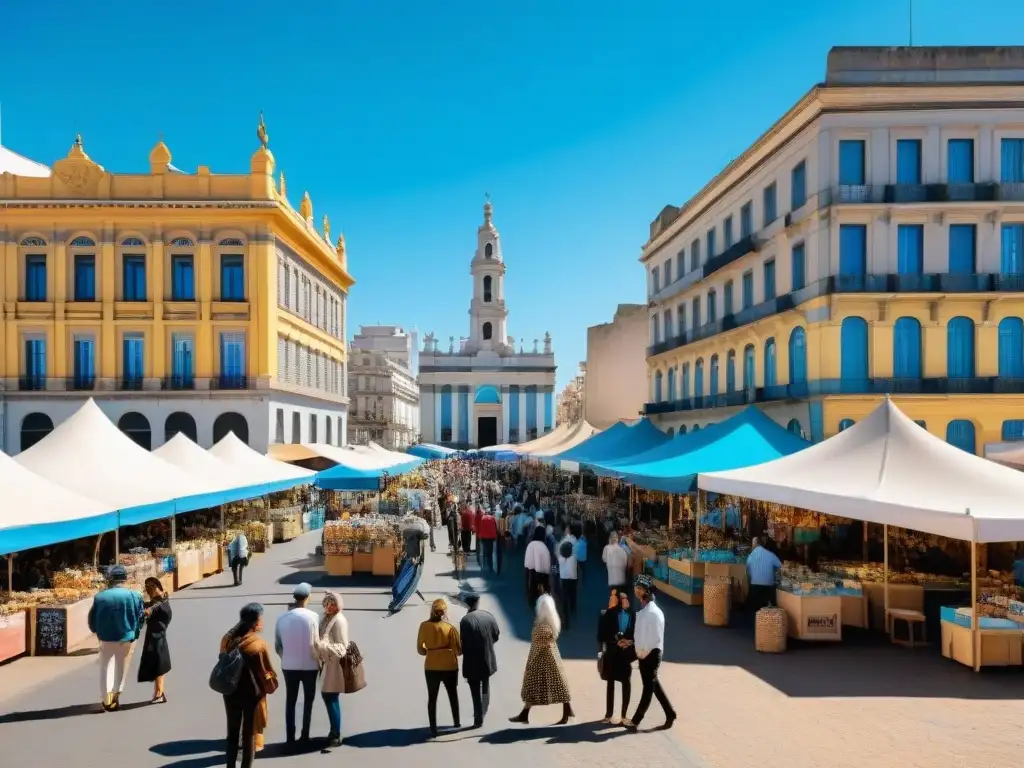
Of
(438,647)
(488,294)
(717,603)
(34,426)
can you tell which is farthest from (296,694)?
(488,294)

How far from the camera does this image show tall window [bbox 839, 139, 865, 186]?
24.5 meters

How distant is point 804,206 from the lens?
25.4 metres

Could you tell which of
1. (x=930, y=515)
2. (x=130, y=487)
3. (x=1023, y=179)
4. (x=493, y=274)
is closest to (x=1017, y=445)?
(x=1023, y=179)

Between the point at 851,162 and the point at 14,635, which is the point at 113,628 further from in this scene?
the point at 851,162

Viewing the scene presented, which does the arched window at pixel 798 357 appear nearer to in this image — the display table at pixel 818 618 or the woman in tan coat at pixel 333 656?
the display table at pixel 818 618

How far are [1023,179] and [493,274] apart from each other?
64.8 meters

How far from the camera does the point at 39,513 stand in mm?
11094

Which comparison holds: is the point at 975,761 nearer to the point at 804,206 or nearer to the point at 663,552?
the point at 663,552

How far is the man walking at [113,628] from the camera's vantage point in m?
8.59

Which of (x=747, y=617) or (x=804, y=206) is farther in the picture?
(x=804, y=206)

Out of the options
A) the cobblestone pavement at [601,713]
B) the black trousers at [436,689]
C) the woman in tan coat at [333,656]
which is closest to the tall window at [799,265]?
the cobblestone pavement at [601,713]

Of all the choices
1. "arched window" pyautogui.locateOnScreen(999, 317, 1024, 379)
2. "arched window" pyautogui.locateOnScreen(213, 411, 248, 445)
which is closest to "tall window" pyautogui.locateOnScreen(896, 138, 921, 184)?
"arched window" pyautogui.locateOnScreen(999, 317, 1024, 379)

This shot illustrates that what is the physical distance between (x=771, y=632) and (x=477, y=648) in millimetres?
4980

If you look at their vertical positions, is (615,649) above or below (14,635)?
above
